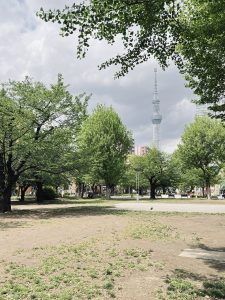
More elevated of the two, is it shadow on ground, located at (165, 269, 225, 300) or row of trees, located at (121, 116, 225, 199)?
row of trees, located at (121, 116, 225, 199)

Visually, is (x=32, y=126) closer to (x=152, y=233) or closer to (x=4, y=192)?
(x=4, y=192)

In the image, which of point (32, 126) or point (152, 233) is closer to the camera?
point (152, 233)

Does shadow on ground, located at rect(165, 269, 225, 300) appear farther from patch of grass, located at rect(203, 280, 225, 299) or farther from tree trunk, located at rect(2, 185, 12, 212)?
tree trunk, located at rect(2, 185, 12, 212)

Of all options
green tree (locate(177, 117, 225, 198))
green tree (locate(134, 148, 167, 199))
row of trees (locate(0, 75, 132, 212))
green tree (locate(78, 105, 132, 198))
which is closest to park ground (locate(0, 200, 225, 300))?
row of trees (locate(0, 75, 132, 212))

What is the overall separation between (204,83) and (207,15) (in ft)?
11.8

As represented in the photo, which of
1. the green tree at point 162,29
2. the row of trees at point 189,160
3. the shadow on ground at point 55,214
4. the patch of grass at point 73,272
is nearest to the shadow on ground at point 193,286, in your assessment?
the patch of grass at point 73,272

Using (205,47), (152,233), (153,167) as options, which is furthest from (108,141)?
(205,47)

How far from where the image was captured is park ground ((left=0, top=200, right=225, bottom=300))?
22.2 ft

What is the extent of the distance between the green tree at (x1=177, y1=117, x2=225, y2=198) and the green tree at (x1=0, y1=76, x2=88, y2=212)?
114ft

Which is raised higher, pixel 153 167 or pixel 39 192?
pixel 153 167

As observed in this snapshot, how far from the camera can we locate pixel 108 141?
54.2 m

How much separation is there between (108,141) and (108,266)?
45.5 meters

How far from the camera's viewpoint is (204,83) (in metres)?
11.7

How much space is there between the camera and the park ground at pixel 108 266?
6.77m
